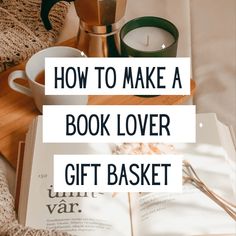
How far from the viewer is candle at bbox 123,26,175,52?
69cm

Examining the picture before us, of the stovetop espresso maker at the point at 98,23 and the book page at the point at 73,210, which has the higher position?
the stovetop espresso maker at the point at 98,23

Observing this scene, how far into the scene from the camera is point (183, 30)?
79cm

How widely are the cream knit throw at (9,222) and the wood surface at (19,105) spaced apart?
85 millimetres

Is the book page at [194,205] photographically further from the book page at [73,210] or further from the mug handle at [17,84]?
the mug handle at [17,84]

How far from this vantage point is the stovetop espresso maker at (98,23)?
0.69m

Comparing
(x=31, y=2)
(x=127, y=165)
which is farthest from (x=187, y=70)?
(x=31, y=2)

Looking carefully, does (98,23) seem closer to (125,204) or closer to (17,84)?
(17,84)

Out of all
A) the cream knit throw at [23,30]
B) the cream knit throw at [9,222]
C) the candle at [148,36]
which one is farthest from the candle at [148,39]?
the cream knit throw at [9,222]

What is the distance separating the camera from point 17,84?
27.0 inches

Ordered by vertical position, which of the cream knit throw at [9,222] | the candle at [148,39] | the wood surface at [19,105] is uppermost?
the candle at [148,39]

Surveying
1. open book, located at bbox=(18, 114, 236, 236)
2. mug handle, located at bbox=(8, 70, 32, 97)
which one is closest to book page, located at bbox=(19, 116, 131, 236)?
open book, located at bbox=(18, 114, 236, 236)

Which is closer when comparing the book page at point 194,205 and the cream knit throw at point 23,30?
the book page at point 194,205

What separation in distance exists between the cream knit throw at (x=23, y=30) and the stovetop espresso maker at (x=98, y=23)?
0.03 meters

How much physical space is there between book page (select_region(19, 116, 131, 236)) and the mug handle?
0.13m
